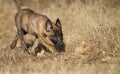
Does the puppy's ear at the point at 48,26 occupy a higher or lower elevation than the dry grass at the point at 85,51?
higher

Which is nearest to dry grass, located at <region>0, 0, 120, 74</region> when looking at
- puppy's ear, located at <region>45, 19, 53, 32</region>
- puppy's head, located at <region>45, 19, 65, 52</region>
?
puppy's head, located at <region>45, 19, 65, 52</region>

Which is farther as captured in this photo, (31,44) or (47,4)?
(47,4)

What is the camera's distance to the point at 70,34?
13.4 metres

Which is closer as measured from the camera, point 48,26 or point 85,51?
point 85,51

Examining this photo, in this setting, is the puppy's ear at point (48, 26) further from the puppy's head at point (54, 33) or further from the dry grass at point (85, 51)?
→ the dry grass at point (85, 51)

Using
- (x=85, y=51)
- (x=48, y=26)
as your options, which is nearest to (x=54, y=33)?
(x=48, y=26)

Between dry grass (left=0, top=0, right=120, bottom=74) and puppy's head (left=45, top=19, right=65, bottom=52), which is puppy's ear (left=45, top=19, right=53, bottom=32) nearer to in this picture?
puppy's head (left=45, top=19, right=65, bottom=52)

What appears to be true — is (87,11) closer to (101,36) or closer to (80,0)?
(101,36)

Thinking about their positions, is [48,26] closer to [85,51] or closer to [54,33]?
[54,33]

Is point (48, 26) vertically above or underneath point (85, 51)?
above

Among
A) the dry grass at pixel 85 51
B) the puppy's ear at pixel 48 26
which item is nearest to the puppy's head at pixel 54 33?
the puppy's ear at pixel 48 26

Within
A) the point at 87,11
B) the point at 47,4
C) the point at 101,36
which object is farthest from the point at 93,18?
the point at 47,4

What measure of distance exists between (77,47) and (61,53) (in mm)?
508

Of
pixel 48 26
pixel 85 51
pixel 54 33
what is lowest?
pixel 85 51
